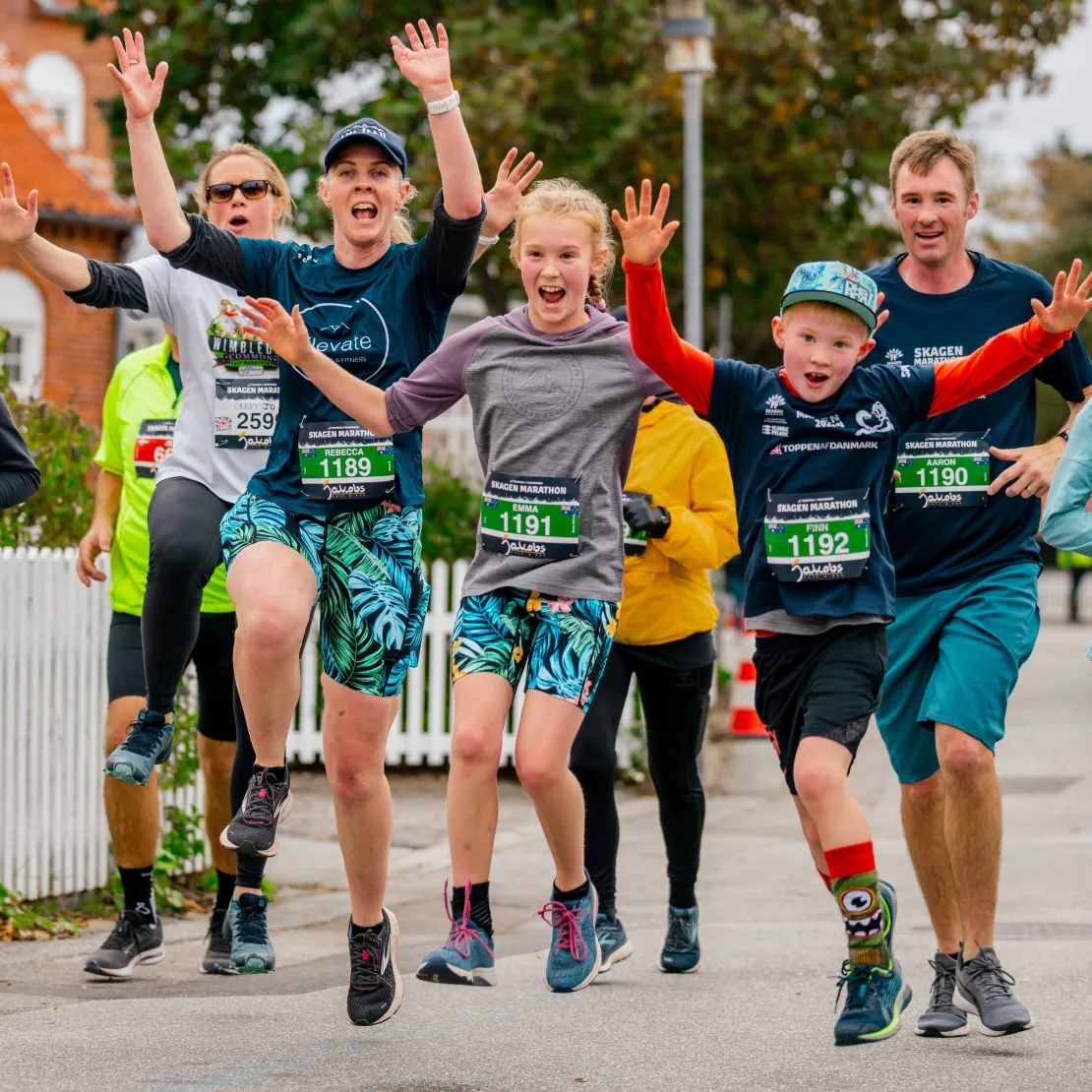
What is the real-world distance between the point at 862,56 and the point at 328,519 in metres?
16.4

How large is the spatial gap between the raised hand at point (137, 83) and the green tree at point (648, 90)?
13.1 metres

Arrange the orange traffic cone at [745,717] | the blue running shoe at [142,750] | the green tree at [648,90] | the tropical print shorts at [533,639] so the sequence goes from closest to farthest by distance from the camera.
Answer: the tropical print shorts at [533,639]
the blue running shoe at [142,750]
the orange traffic cone at [745,717]
the green tree at [648,90]

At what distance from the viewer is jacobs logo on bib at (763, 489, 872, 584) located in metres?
5.12

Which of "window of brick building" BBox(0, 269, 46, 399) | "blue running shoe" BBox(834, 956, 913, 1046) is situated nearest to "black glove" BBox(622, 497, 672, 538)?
"blue running shoe" BBox(834, 956, 913, 1046)

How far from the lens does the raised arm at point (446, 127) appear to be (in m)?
5.27

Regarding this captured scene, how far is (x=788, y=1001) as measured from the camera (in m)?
6.14

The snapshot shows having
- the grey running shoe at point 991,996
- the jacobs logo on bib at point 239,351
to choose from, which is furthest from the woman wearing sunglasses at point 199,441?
the grey running shoe at point 991,996

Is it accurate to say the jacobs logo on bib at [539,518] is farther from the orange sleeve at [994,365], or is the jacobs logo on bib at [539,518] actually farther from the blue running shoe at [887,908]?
the blue running shoe at [887,908]

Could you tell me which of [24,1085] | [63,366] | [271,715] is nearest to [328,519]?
[271,715]

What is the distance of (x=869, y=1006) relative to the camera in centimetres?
488

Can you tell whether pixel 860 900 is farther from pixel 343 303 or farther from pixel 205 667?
pixel 205 667

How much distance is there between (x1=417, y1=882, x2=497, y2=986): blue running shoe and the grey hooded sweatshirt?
94 centimetres

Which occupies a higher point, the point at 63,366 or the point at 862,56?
the point at 862,56

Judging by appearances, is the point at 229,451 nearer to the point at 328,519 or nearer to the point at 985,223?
the point at 328,519
